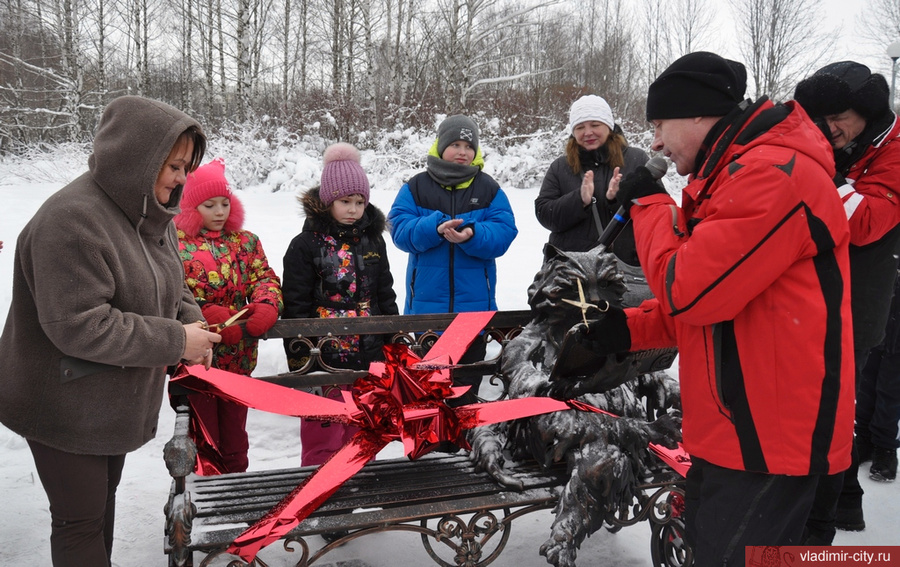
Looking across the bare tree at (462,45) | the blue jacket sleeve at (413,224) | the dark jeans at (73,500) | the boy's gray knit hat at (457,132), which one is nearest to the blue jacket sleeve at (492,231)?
the blue jacket sleeve at (413,224)

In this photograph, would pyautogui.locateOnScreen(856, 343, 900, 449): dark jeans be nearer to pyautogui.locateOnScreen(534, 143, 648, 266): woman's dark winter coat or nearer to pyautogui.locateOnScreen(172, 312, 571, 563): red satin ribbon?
pyautogui.locateOnScreen(534, 143, 648, 266): woman's dark winter coat

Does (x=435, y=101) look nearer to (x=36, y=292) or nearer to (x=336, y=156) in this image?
(x=336, y=156)

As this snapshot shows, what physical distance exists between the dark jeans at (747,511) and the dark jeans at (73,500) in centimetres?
181

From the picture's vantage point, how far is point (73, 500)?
187 centimetres

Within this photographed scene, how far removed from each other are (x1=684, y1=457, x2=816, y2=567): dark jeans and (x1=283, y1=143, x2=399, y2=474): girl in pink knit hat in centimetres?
190

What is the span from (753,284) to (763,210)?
0.18m

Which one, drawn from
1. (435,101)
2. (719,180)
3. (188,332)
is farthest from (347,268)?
(435,101)

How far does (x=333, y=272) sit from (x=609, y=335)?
164 cm

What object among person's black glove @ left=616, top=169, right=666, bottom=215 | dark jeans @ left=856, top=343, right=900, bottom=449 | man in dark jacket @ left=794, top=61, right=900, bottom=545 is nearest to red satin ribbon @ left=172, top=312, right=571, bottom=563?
person's black glove @ left=616, top=169, right=666, bottom=215

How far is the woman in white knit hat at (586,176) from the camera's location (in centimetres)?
344

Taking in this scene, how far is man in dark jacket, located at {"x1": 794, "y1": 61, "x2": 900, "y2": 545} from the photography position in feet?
8.20

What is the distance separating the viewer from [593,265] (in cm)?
251

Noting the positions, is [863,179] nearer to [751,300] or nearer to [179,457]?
[751,300]

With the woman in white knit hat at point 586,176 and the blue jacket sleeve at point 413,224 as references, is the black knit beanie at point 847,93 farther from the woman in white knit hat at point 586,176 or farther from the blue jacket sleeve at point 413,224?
the blue jacket sleeve at point 413,224
